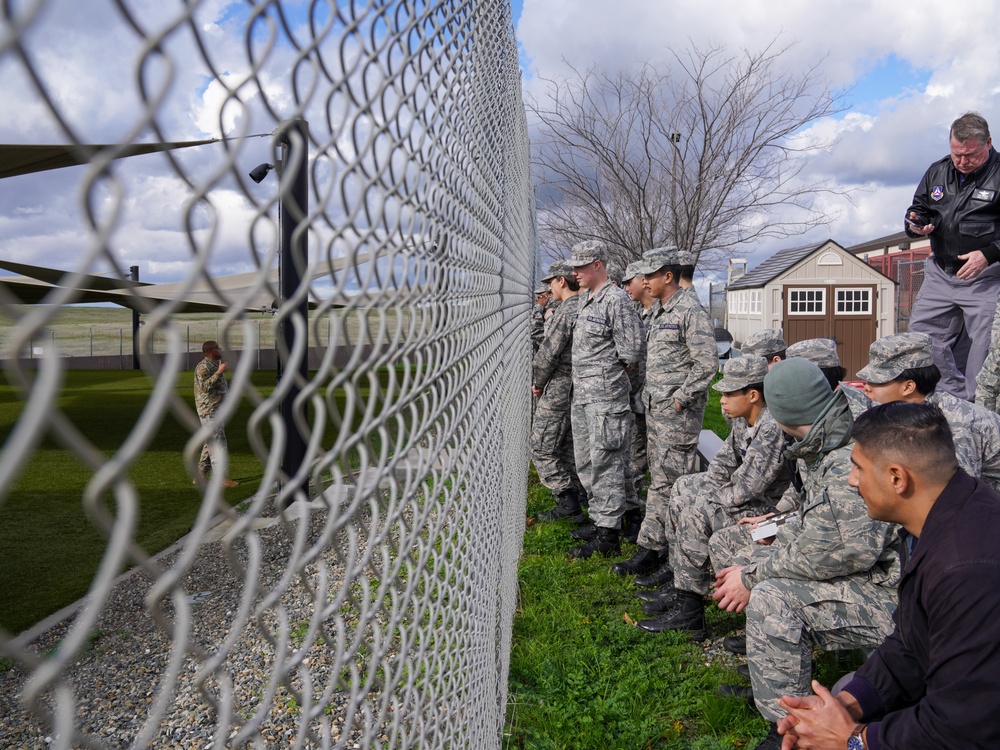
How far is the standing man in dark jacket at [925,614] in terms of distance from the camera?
202 centimetres

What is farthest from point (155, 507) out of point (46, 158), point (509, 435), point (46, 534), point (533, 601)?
point (509, 435)

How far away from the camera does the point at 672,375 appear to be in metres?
5.58

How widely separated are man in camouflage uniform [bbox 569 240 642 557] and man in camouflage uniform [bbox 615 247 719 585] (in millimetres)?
181

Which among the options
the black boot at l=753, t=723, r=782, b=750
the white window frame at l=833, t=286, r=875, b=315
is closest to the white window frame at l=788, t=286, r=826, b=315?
the white window frame at l=833, t=286, r=875, b=315

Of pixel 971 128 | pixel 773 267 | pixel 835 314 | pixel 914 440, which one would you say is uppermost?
pixel 773 267

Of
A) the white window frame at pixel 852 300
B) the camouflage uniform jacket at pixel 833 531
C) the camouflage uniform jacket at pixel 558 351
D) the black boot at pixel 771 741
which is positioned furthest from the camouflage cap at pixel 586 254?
the white window frame at pixel 852 300

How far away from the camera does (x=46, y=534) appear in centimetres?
944

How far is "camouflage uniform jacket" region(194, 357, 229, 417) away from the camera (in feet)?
28.0

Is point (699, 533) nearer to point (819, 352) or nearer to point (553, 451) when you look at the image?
point (819, 352)

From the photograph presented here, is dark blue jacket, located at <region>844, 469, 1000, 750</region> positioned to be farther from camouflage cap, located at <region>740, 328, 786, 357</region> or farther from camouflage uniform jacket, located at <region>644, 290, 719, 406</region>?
camouflage uniform jacket, located at <region>644, 290, 719, 406</region>

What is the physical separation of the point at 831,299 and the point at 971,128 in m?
21.3

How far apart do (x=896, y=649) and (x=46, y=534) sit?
9.72 m

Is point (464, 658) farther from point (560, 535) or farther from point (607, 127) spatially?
point (607, 127)

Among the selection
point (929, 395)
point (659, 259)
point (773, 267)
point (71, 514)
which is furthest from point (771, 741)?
point (773, 267)
